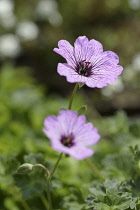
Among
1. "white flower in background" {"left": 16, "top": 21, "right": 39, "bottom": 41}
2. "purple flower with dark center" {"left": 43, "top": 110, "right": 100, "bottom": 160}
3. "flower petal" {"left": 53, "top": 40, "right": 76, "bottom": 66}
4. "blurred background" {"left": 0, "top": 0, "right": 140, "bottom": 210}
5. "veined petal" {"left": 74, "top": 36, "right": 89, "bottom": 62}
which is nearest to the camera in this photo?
"purple flower with dark center" {"left": 43, "top": 110, "right": 100, "bottom": 160}

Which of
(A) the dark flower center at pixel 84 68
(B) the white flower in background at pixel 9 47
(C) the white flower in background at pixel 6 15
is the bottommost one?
(A) the dark flower center at pixel 84 68

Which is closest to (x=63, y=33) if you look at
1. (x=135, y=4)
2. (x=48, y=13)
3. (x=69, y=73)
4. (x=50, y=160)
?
(x=48, y=13)

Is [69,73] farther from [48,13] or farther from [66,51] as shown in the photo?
[48,13]

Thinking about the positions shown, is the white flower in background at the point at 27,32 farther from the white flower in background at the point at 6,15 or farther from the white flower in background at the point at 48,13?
the white flower in background at the point at 48,13

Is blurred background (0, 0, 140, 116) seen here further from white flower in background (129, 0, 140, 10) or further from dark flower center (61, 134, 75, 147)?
dark flower center (61, 134, 75, 147)

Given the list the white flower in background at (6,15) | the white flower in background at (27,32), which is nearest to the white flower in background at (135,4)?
the white flower in background at (27,32)

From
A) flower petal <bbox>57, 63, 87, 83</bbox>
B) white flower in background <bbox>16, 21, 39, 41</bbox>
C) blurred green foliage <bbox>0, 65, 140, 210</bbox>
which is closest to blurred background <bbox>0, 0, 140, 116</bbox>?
white flower in background <bbox>16, 21, 39, 41</bbox>
